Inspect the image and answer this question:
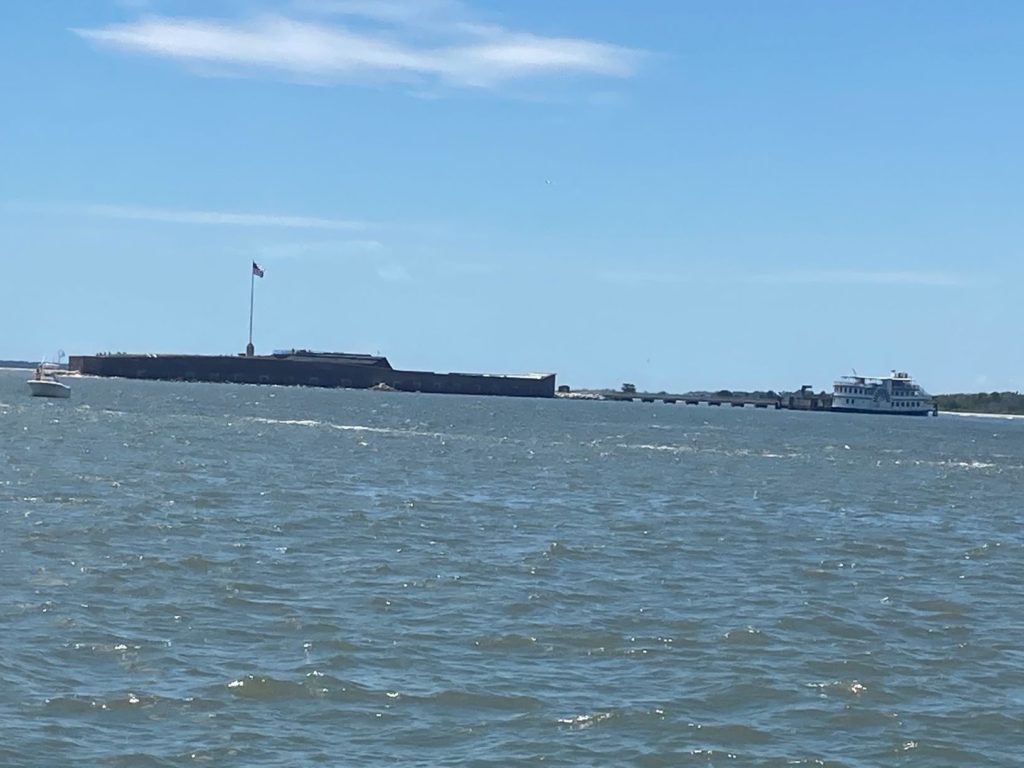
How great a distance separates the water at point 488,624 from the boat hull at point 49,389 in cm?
6770

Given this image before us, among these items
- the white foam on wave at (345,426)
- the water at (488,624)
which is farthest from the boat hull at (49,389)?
the water at (488,624)

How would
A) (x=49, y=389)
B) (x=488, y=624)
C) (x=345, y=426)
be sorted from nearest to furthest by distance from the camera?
(x=488, y=624)
(x=345, y=426)
(x=49, y=389)

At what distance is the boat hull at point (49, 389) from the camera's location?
109438 mm

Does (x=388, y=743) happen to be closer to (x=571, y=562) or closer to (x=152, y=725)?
(x=152, y=725)

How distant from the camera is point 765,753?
14727 millimetres

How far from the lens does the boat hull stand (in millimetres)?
109438

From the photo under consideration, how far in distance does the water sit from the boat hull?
67.7m

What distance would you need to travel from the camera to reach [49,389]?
110m

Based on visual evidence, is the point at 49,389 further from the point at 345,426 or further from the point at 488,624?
the point at 488,624

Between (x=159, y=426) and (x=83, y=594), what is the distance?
52.2 metres

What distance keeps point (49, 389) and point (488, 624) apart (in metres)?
95.2

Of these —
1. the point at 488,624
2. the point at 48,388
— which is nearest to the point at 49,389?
the point at 48,388

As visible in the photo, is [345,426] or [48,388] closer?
[345,426]

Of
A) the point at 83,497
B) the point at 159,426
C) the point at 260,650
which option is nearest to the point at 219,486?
the point at 83,497
